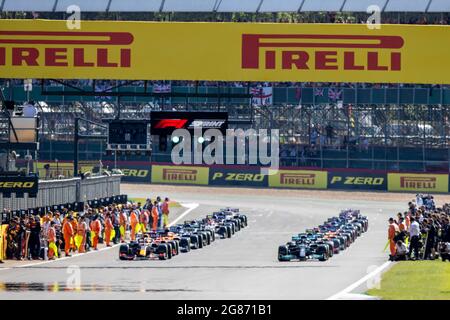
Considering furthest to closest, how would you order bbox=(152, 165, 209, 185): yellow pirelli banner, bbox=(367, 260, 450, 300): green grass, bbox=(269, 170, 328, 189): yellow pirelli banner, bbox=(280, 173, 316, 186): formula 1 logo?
bbox=(152, 165, 209, 185): yellow pirelli banner → bbox=(280, 173, 316, 186): formula 1 logo → bbox=(269, 170, 328, 189): yellow pirelli banner → bbox=(367, 260, 450, 300): green grass

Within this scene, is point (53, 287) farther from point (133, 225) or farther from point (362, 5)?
point (133, 225)

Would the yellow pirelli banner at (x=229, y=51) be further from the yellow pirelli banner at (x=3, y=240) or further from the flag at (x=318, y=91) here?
the flag at (x=318, y=91)

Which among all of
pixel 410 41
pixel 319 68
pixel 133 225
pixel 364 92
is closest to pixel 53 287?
pixel 319 68

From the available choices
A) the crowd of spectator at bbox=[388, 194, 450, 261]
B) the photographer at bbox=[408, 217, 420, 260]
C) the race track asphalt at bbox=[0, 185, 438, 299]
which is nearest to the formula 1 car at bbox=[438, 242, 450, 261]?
the crowd of spectator at bbox=[388, 194, 450, 261]

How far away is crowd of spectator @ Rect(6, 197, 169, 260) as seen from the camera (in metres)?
35.3

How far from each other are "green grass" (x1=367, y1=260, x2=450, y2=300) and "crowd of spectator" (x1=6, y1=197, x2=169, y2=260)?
31.4 feet

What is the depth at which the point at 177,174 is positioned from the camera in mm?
74375

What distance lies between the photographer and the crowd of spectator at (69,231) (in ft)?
116

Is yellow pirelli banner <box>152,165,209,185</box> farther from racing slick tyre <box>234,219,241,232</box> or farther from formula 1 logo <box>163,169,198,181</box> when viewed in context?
racing slick tyre <box>234,219,241,232</box>

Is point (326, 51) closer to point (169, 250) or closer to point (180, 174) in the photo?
point (169, 250)

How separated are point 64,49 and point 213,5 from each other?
286cm

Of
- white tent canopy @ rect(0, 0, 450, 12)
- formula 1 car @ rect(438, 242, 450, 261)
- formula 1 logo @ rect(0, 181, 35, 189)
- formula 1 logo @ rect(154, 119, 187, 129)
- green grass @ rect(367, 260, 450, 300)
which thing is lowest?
green grass @ rect(367, 260, 450, 300)

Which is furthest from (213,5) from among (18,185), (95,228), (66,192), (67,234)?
(66,192)

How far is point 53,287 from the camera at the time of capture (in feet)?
85.1
